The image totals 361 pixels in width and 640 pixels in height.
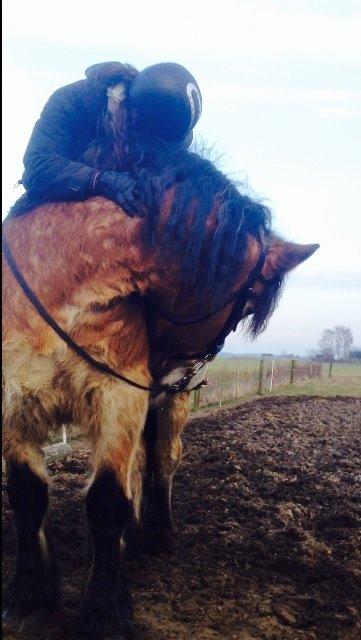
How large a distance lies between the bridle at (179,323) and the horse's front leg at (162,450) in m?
0.35

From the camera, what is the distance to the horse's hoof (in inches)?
113

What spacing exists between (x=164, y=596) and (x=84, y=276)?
167cm

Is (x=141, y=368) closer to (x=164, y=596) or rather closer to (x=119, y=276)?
(x=119, y=276)

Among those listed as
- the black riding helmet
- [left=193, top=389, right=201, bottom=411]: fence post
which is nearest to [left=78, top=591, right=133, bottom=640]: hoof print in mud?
the black riding helmet

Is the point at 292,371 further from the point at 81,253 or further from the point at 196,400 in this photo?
the point at 81,253

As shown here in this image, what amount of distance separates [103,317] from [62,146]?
843 millimetres

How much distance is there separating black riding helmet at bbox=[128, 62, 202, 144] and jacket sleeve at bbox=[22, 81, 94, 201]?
0.93 ft

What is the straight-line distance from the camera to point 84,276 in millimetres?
2811

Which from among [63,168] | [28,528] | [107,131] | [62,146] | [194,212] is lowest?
[28,528]

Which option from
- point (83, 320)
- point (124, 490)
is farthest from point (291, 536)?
point (83, 320)

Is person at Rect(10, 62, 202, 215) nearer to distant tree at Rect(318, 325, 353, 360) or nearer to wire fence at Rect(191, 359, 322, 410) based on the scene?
wire fence at Rect(191, 359, 322, 410)

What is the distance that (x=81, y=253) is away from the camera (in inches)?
111

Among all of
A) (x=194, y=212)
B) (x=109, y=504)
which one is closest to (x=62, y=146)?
(x=194, y=212)

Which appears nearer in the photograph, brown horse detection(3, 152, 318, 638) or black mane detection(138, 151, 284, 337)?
brown horse detection(3, 152, 318, 638)
